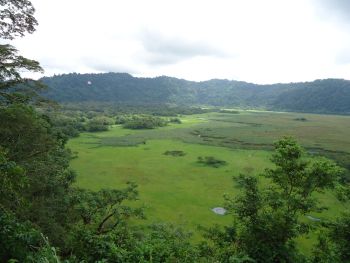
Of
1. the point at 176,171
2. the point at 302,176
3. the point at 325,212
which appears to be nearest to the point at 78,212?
the point at 302,176

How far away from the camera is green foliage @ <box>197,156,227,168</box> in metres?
65.1

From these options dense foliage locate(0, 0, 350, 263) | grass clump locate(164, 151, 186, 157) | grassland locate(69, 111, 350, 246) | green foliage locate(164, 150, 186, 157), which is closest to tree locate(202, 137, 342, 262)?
dense foliage locate(0, 0, 350, 263)

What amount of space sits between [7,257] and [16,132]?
27.5 feet

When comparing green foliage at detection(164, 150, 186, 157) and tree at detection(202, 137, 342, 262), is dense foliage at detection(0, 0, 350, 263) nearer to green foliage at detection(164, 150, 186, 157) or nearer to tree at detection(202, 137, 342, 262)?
tree at detection(202, 137, 342, 262)

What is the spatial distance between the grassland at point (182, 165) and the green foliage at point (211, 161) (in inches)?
52.0

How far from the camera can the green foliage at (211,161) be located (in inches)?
2562

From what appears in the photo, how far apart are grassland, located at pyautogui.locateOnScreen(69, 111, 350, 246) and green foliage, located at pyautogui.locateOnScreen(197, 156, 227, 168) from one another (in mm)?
1320

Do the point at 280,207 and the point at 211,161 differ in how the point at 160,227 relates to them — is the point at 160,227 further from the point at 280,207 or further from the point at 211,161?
the point at 211,161

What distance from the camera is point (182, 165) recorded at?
214 feet

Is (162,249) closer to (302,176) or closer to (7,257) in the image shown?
(7,257)

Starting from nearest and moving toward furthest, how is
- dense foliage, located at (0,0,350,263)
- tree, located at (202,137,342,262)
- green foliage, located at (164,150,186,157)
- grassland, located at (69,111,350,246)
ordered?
dense foliage, located at (0,0,350,263) < tree, located at (202,137,342,262) < grassland, located at (69,111,350,246) < green foliage, located at (164,150,186,157)

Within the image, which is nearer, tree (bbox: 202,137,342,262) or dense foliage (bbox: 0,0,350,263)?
dense foliage (bbox: 0,0,350,263)

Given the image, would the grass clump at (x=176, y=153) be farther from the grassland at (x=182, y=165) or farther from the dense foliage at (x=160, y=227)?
the dense foliage at (x=160, y=227)

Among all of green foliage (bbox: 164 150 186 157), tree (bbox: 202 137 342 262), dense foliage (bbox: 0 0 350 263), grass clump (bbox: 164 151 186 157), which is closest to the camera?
dense foliage (bbox: 0 0 350 263)
